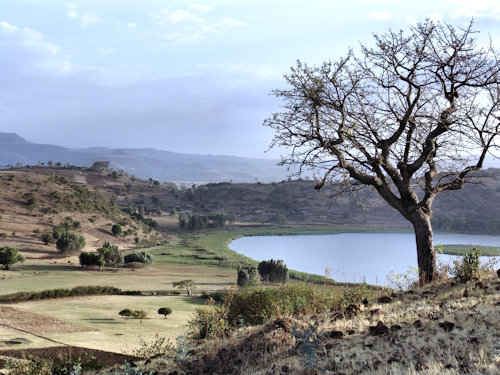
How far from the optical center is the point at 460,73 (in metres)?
10.4

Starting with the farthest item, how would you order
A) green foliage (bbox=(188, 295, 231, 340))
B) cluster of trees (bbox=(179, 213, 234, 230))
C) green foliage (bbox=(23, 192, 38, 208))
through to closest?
cluster of trees (bbox=(179, 213, 234, 230)) → green foliage (bbox=(23, 192, 38, 208)) → green foliage (bbox=(188, 295, 231, 340))

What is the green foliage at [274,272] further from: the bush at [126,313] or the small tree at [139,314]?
the bush at [126,313]

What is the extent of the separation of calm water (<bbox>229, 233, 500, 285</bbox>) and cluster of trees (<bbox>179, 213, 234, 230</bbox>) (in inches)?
499

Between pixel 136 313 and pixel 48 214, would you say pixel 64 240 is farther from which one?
pixel 136 313

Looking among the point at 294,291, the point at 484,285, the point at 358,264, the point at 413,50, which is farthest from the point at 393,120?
the point at 358,264

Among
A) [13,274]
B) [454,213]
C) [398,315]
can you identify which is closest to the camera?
[398,315]

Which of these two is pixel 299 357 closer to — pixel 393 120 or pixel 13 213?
pixel 393 120

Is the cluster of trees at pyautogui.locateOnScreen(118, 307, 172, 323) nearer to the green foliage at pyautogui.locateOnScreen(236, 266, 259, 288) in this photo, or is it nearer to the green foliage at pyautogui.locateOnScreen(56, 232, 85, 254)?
the green foliage at pyautogui.locateOnScreen(236, 266, 259, 288)

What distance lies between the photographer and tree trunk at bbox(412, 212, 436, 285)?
1053 centimetres

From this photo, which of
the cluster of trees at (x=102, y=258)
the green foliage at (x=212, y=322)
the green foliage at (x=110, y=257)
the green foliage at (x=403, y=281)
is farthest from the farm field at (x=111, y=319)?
the green foliage at (x=110, y=257)

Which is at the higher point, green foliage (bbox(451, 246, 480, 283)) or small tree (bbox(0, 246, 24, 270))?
green foliage (bbox(451, 246, 480, 283))

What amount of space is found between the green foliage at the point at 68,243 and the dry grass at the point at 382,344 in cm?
5314

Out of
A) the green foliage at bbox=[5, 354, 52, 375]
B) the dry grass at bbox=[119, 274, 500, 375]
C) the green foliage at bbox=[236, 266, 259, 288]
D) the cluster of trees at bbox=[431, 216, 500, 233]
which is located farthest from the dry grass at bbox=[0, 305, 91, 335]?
the cluster of trees at bbox=[431, 216, 500, 233]

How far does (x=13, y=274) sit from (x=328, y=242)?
5829 cm
